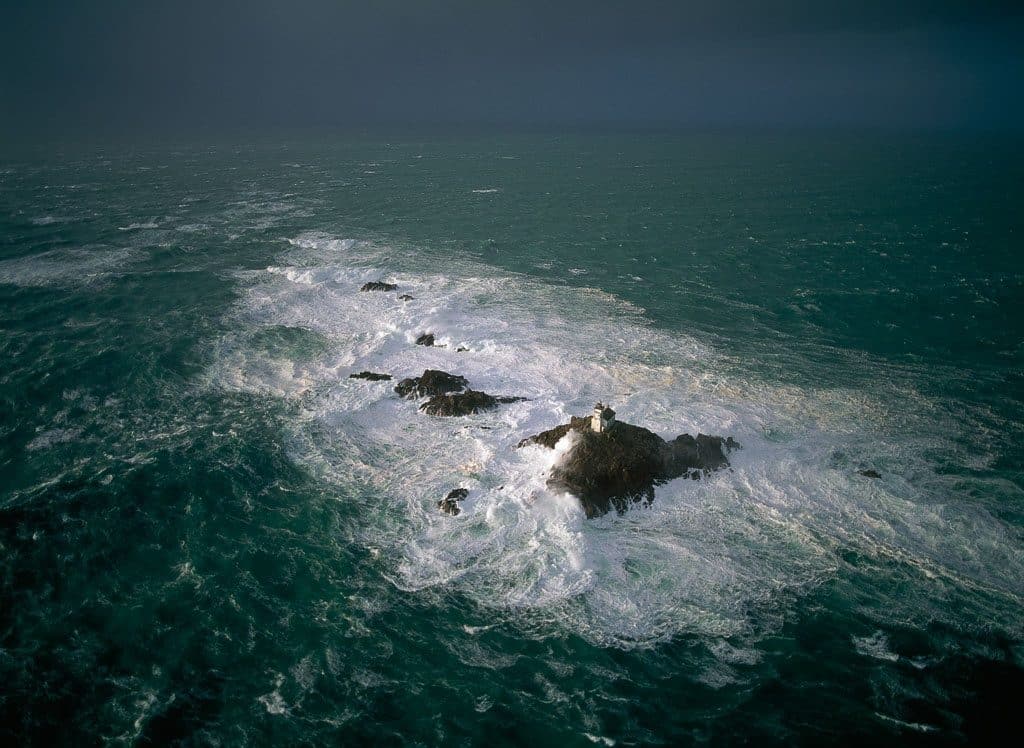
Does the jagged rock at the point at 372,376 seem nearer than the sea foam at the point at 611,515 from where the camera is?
No

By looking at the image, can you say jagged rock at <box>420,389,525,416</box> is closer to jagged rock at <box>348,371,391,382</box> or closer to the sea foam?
the sea foam

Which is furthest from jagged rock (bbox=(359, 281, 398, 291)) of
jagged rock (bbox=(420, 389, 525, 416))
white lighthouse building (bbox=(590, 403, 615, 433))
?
white lighthouse building (bbox=(590, 403, 615, 433))

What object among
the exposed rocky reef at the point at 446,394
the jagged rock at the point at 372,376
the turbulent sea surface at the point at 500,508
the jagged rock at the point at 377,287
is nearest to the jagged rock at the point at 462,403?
the exposed rocky reef at the point at 446,394

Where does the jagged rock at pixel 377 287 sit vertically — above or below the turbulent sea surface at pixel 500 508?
above

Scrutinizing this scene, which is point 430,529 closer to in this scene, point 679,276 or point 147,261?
point 679,276

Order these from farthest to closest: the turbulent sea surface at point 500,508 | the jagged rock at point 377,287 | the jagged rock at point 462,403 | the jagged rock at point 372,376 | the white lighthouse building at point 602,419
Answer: the jagged rock at point 377,287
the jagged rock at point 372,376
the jagged rock at point 462,403
the white lighthouse building at point 602,419
the turbulent sea surface at point 500,508

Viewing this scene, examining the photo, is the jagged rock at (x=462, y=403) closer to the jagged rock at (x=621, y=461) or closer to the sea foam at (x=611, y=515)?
the sea foam at (x=611, y=515)

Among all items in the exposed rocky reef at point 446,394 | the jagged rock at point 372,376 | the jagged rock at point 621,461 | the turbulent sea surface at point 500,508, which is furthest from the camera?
the jagged rock at point 372,376
